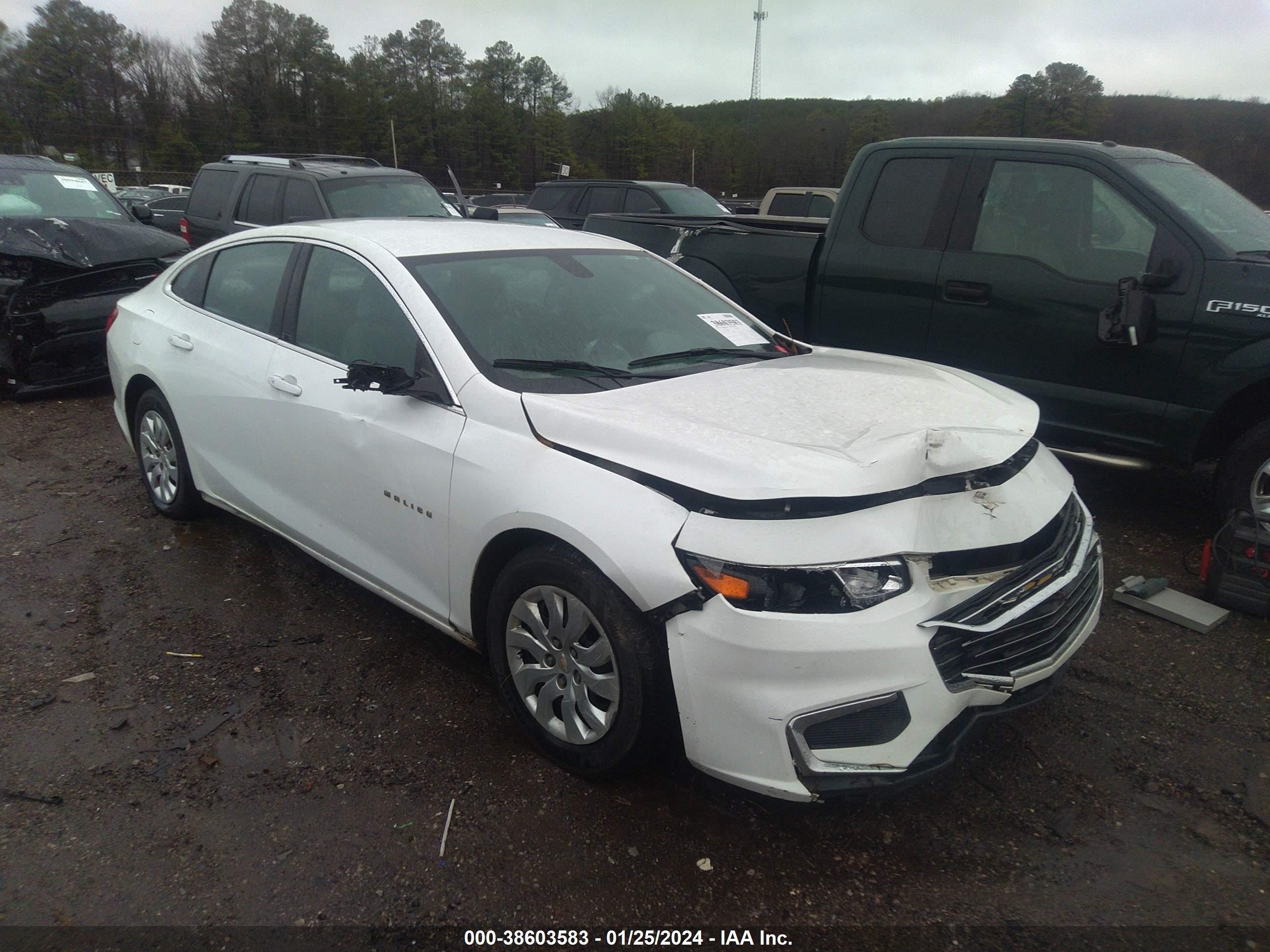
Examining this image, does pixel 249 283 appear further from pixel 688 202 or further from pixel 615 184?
pixel 688 202

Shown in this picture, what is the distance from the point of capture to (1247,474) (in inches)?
159

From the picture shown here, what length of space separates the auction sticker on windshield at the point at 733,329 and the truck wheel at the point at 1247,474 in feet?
7.76

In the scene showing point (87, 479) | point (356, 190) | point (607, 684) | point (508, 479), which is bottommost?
point (87, 479)

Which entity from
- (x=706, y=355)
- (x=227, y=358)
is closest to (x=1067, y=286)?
(x=706, y=355)

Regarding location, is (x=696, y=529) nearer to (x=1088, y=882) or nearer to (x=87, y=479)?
(x=1088, y=882)

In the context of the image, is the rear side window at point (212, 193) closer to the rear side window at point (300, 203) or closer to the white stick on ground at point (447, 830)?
the rear side window at point (300, 203)

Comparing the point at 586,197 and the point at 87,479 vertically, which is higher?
the point at 586,197

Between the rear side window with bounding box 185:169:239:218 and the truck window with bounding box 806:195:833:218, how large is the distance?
9727 millimetres

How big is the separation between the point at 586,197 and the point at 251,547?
396 inches

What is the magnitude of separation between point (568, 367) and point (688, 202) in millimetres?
10736

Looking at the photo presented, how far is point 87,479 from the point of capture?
17.9 ft

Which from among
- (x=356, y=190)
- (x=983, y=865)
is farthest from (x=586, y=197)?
(x=983, y=865)

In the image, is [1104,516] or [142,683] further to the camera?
[1104,516]

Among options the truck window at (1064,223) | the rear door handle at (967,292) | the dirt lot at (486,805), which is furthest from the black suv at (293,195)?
the dirt lot at (486,805)
